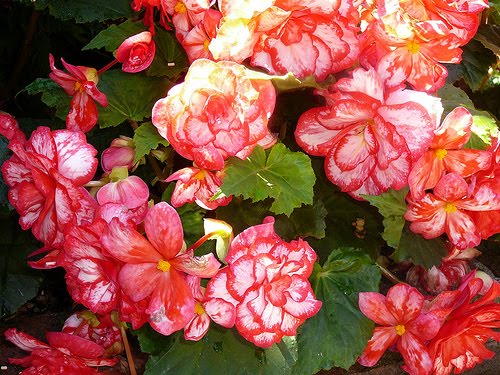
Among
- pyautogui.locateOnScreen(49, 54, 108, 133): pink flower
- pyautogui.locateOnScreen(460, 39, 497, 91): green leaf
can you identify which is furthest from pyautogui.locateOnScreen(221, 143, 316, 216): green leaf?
pyautogui.locateOnScreen(460, 39, 497, 91): green leaf

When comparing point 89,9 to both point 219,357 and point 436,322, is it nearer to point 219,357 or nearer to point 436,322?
point 219,357

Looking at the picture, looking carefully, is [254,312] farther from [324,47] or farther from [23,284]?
[23,284]

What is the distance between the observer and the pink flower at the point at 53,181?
3.00ft

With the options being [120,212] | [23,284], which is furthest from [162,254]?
[23,284]

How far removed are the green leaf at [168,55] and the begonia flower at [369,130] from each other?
26 cm

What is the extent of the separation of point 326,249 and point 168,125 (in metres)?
0.42

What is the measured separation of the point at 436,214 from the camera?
1.02 metres

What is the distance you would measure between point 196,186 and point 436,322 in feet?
1.24

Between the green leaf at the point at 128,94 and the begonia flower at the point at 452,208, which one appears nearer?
the begonia flower at the point at 452,208

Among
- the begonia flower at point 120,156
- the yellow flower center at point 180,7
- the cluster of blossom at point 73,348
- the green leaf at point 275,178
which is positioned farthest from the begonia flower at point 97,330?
the yellow flower center at point 180,7

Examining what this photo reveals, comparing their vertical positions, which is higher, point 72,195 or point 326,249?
point 72,195

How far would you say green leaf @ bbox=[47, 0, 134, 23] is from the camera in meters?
1.26

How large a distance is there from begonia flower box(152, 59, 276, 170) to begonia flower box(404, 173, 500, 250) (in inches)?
11.1

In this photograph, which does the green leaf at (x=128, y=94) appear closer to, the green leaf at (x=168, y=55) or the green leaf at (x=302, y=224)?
the green leaf at (x=168, y=55)
